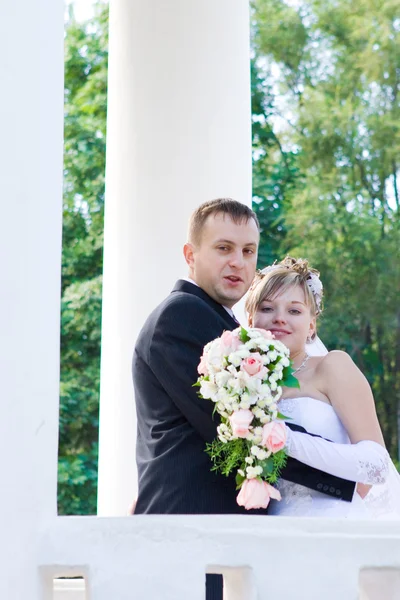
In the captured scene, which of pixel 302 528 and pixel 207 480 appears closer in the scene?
pixel 302 528

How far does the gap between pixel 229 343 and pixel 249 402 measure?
37 cm

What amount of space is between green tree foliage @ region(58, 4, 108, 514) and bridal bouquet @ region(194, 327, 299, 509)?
24470 mm

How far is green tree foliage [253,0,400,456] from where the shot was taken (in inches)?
1355

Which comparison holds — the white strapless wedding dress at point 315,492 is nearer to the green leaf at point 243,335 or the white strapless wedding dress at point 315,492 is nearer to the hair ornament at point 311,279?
the green leaf at point 243,335

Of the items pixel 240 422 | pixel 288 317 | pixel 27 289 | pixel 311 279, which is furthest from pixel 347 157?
pixel 27 289

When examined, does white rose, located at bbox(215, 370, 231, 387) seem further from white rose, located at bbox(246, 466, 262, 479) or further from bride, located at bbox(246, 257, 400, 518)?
bride, located at bbox(246, 257, 400, 518)

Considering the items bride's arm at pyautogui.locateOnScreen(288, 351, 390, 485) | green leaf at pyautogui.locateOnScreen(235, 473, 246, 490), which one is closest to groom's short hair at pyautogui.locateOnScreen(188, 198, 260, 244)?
bride's arm at pyautogui.locateOnScreen(288, 351, 390, 485)

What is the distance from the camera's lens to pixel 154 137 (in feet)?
34.2

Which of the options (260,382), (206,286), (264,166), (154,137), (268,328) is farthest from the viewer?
(264,166)

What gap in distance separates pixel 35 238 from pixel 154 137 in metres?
5.32

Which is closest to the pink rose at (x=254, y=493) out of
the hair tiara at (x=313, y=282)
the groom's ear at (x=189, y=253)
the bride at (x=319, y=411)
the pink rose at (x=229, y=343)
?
the bride at (x=319, y=411)

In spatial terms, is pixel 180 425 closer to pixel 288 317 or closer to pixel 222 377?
pixel 222 377

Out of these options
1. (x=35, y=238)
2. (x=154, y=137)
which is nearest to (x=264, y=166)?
(x=154, y=137)

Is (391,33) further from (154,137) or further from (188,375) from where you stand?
(188,375)
